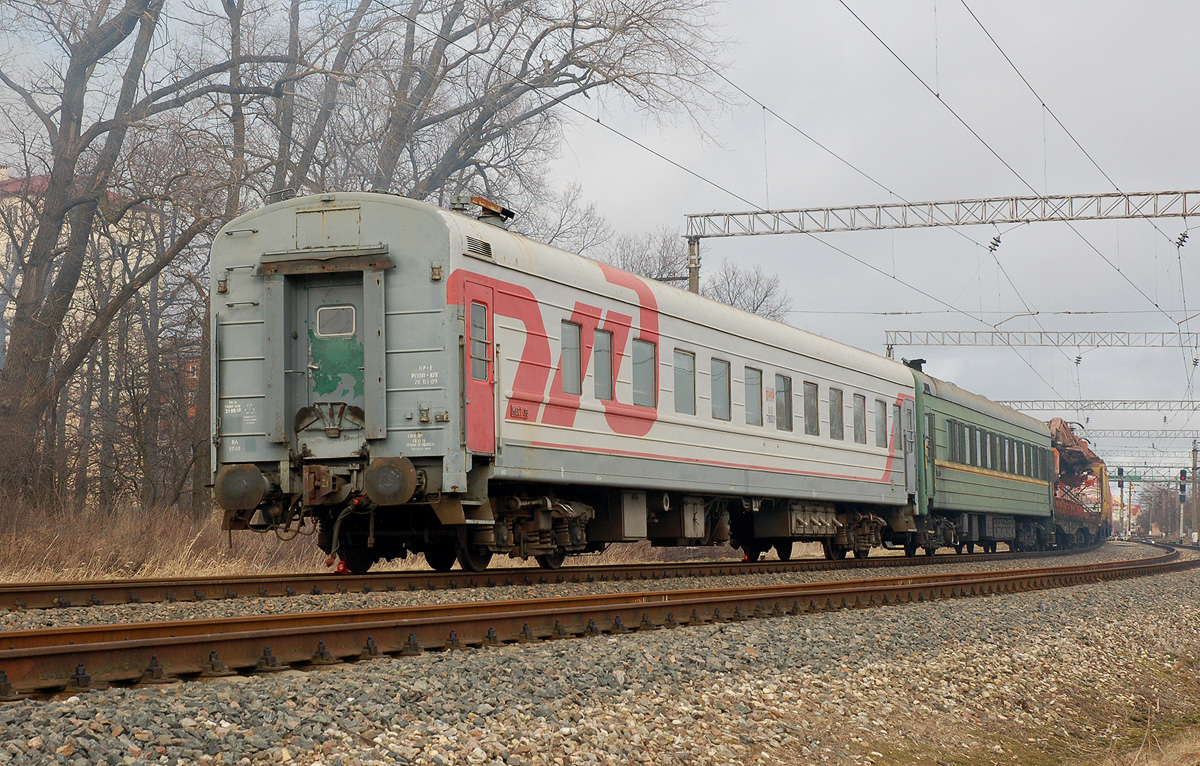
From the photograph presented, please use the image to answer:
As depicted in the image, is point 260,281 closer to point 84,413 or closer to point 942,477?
point 942,477

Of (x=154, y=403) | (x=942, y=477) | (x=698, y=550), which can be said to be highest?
(x=154, y=403)

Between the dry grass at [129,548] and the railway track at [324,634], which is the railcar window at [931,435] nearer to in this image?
the railway track at [324,634]

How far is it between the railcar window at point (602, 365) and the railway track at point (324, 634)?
2449 mm

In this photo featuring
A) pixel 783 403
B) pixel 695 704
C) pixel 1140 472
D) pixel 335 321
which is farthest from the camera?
pixel 1140 472

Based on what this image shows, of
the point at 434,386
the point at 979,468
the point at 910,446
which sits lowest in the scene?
the point at 979,468

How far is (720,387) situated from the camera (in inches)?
562

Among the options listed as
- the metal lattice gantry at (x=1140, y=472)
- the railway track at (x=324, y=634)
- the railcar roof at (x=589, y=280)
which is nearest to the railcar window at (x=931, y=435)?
the railcar roof at (x=589, y=280)

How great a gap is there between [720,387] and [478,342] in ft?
15.6

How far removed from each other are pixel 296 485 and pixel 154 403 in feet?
40.7

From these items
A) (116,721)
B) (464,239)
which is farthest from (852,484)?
(116,721)

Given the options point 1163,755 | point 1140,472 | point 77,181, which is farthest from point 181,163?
point 1140,472

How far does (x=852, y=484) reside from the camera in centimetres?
1788

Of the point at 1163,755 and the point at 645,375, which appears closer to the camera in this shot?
the point at 1163,755

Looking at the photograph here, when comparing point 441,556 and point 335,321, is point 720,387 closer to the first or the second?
point 441,556
